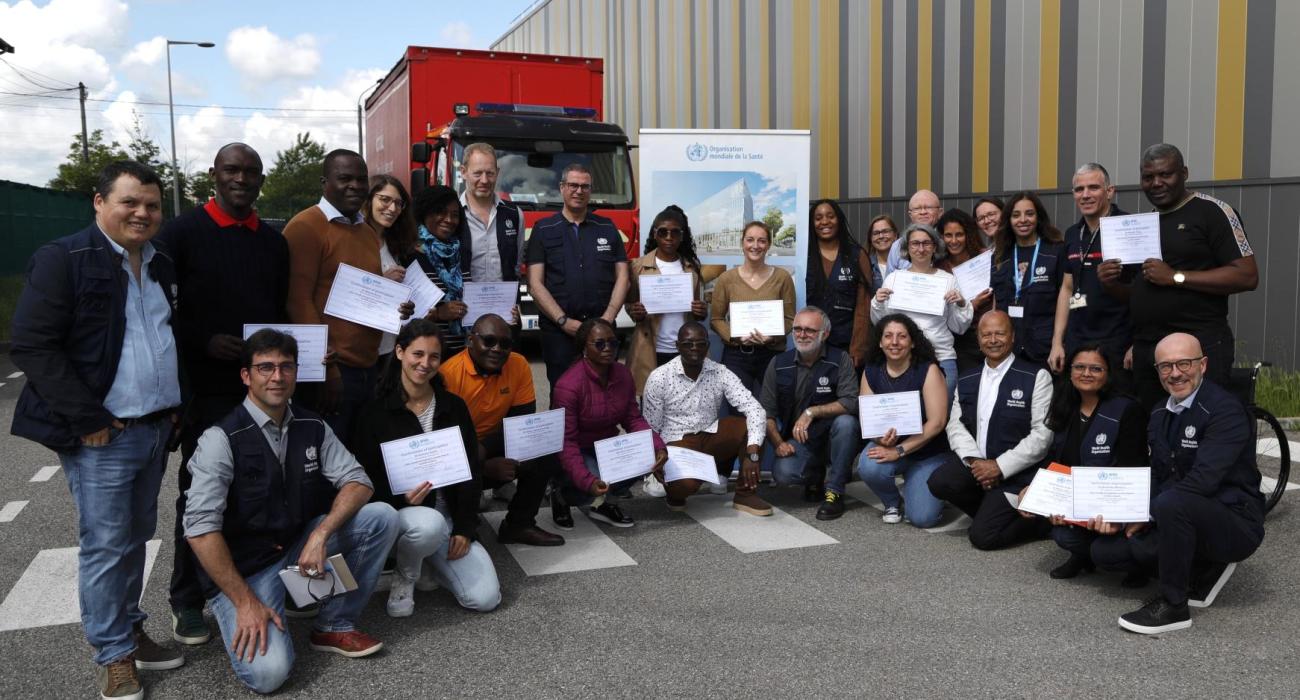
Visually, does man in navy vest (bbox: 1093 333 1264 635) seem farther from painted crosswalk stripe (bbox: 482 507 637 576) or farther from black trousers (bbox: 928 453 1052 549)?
painted crosswalk stripe (bbox: 482 507 637 576)

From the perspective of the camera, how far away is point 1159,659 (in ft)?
12.6

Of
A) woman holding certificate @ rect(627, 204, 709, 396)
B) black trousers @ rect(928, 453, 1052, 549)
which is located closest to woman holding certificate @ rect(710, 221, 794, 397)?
woman holding certificate @ rect(627, 204, 709, 396)

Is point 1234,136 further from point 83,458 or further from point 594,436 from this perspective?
point 83,458

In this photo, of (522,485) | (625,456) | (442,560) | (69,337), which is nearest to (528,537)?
(522,485)

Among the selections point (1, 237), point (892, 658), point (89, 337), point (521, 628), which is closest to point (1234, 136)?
point (892, 658)

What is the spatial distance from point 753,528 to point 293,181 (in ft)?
187

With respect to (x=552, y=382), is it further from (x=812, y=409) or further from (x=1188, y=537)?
(x=1188, y=537)

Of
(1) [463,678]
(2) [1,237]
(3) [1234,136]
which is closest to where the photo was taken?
(1) [463,678]

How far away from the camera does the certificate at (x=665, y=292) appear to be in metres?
6.59

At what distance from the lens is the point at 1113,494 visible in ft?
14.7

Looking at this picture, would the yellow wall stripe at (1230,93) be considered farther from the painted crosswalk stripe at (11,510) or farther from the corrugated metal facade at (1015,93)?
the painted crosswalk stripe at (11,510)

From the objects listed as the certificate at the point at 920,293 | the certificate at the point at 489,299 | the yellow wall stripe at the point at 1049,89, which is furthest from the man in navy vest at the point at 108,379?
the yellow wall stripe at the point at 1049,89

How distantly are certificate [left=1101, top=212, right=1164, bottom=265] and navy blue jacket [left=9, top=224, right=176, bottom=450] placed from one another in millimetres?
4528

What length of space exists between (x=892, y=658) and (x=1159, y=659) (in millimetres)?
977
